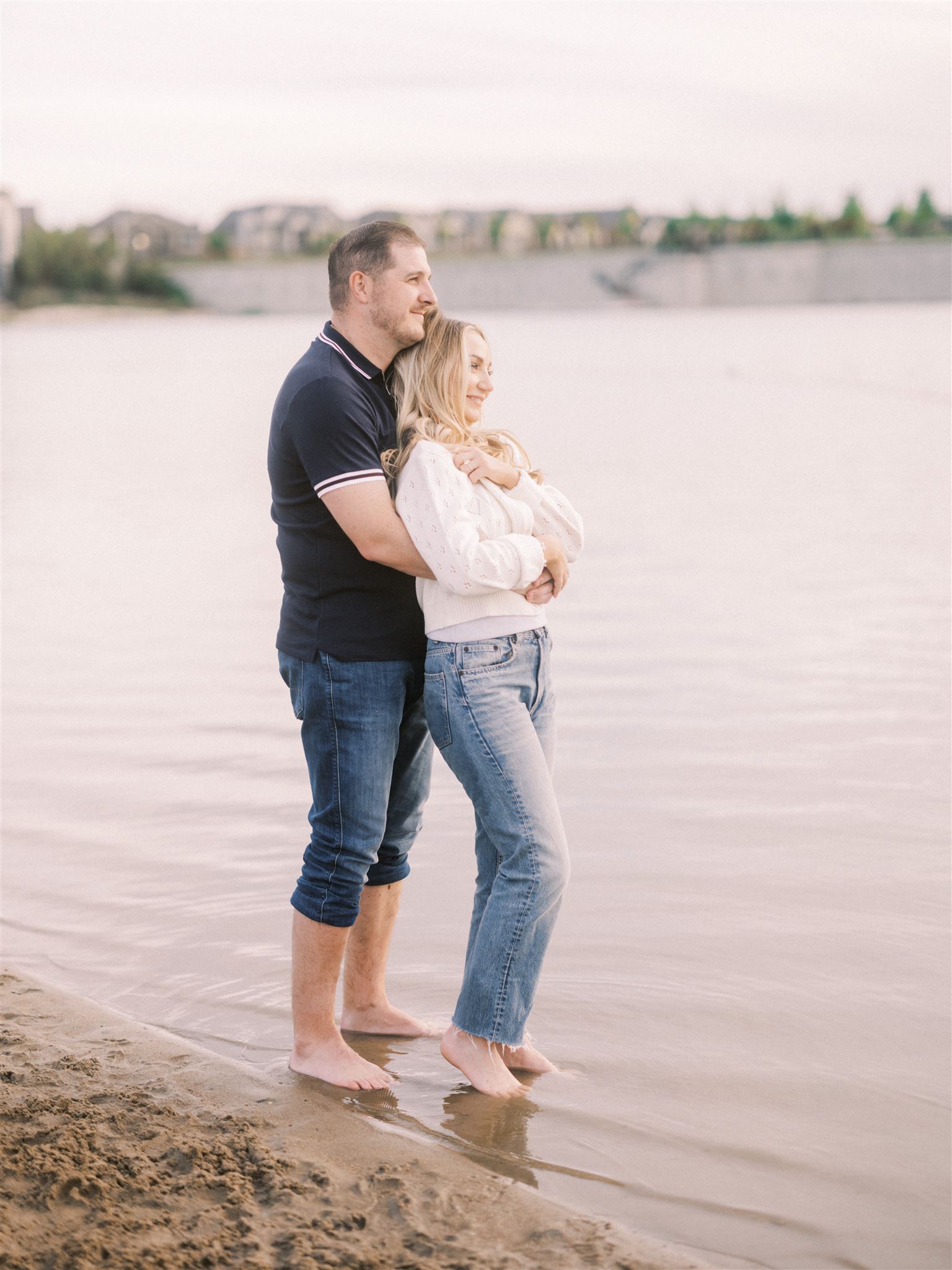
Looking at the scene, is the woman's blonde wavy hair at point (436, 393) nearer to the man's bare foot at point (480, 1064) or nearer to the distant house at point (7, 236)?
the man's bare foot at point (480, 1064)

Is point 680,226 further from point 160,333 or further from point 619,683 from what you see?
point 619,683

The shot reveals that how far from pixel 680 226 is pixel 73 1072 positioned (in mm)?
122779

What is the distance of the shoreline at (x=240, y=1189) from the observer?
8.30ft

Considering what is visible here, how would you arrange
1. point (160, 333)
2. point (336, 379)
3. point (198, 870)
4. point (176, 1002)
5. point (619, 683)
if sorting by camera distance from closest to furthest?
point (336, 379) < point (176, 1002) < point (198, 870) < point (619, 683) < point (160, 333)

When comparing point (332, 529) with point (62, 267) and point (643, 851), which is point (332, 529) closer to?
point (643, 851)

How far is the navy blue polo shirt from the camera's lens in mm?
3148

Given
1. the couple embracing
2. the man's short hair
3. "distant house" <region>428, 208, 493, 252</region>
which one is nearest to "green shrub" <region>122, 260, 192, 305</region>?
"distant house" <region>428, 208, 493, 252</region>

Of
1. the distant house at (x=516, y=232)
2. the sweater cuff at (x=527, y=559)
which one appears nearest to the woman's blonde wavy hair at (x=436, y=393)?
the sweater cuff at (x=527, y=559)

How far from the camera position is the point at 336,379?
10.4 ft

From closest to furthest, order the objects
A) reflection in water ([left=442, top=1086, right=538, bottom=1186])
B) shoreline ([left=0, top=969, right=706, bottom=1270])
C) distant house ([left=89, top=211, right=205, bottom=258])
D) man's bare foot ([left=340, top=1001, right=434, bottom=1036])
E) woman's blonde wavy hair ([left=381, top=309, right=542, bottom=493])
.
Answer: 1. shoreline ([left=0, top=969, right=706, bottom=1270])
2. reflection in water ([left=442, top=1086, right=538, bottom=1186])
3. woman's blonde wavy hair ([left=381, top=309, right=542, bottom=493])
4. man's bare foot ([left=340, top=1001, right=434, bottom=1036])
5. distant house ([left=89, top=211, right=205, bottom=258])

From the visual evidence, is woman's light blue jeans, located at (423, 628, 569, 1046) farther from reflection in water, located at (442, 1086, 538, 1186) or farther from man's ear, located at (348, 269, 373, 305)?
man's ear, located at (348, 269, 373, 305)

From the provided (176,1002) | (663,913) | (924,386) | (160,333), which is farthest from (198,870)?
(160,333)

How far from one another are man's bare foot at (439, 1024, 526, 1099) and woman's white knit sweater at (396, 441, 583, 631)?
3.12 ft

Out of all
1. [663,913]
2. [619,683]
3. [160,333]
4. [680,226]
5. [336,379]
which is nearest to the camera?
[336,379]
